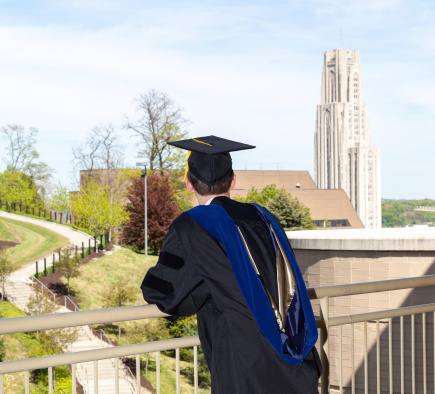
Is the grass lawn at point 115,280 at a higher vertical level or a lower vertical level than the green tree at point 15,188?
lower

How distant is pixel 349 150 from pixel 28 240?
143619mm

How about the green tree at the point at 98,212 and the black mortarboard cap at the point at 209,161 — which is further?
the green tree at the point at 98,212

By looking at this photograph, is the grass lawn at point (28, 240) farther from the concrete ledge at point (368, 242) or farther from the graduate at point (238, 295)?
the graduate at point (238, 295)

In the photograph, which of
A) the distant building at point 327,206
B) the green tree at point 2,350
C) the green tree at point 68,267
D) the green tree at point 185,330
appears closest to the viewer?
the green tree at point 2,350

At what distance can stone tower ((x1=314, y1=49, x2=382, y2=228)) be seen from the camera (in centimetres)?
18038

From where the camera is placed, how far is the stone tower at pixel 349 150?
592 ft

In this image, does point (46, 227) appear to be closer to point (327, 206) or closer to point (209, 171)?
point (327, 206)

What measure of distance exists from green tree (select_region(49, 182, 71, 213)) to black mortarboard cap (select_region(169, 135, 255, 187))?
6066cm

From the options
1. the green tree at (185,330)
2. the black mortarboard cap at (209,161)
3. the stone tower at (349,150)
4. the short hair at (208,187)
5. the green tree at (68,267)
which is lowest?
the green tree at (185,330)

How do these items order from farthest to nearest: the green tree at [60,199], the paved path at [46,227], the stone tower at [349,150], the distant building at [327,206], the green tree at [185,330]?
the stone tower at [349,150], the distant building at [327,206], the green tree at [60,199], the paved path at [46,227], the green tree at [185,330]

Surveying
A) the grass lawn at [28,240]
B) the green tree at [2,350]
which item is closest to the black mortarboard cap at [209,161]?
the green tree at [2,350]

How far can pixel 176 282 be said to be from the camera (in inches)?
94.7

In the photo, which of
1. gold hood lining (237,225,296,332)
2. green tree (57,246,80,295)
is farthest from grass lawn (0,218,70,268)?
gold hood lining (237,225,296,332)

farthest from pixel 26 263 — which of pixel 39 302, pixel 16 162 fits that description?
pixel 16 162
